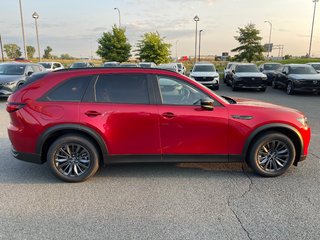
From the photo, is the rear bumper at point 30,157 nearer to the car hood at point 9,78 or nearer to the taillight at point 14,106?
the taillight at point 14,106

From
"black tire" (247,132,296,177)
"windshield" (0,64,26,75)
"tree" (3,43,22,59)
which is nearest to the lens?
"black tire" (247,132,296,177)

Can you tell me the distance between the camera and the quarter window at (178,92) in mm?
4141

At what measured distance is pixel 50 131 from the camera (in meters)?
3.99

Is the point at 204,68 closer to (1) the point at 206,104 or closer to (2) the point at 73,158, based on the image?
(1) the point at 206,104


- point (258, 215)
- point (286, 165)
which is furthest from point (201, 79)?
point (258, 215)

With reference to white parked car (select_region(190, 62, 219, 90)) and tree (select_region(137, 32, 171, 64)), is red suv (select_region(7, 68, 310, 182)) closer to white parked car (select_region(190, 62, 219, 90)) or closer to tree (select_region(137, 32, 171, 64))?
white parked car (select_region(190, 62, 219, 90))

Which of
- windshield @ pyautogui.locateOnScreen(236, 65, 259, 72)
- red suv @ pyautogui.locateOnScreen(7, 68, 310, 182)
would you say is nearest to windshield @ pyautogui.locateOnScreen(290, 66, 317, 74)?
windshield @ pyautogui.locateOnScreen(236, 65, 259, 72)

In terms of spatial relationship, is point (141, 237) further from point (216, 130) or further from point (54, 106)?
point (54, 106)

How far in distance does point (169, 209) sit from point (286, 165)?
84.3 inches

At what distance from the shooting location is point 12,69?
13039 mm

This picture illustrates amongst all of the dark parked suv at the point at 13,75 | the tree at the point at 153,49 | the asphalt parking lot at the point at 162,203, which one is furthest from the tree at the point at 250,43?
the asphalt parking lot at the point at 162,203

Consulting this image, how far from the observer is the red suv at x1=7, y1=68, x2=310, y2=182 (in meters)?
4.02

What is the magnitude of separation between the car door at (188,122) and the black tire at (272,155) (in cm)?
48

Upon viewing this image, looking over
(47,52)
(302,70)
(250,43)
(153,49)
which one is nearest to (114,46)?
(153,49)
